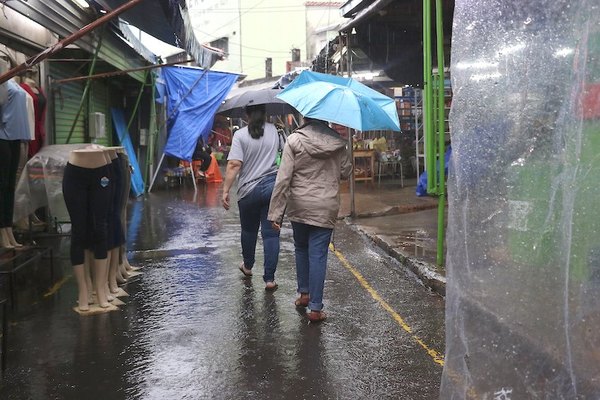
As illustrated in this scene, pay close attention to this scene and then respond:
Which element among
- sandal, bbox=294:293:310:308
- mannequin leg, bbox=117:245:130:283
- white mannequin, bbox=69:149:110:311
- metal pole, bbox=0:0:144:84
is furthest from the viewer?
mannequin leg, bbox=117:245:130:283

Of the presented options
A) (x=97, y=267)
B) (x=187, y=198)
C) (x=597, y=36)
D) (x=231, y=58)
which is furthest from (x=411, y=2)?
(x=231, y=58)

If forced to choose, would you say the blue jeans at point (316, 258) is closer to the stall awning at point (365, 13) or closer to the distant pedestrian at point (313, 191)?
the distant pedestrian at point (313, 191)

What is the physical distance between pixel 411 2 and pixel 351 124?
4335 millimetres

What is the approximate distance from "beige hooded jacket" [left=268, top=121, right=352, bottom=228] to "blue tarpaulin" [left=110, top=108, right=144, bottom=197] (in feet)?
30.6

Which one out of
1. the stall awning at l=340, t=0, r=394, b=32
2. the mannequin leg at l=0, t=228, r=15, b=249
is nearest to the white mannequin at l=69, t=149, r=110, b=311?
the mannequin leg at l=0, t=228, r=15, b=249

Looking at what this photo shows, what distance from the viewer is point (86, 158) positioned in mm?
4758

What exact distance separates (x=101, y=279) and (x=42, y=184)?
76.9 inches

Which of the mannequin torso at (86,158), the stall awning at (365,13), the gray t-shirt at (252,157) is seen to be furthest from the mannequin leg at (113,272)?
the stall awning at (365,13)

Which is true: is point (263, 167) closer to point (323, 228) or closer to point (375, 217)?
point (323, 228)

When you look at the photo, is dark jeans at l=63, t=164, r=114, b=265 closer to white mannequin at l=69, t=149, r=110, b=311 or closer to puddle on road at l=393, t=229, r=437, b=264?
white mannequin at l=69, t=149, r=110, b=311

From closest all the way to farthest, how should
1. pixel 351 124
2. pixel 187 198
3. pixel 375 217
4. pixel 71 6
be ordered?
pixel 351 124, pixel 71 6, pixel 375 217, pixel 187 198

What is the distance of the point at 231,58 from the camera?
34.1 m

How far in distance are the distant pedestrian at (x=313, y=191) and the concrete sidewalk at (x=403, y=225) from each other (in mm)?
1482

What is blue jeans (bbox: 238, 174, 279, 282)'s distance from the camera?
18.3 ft
